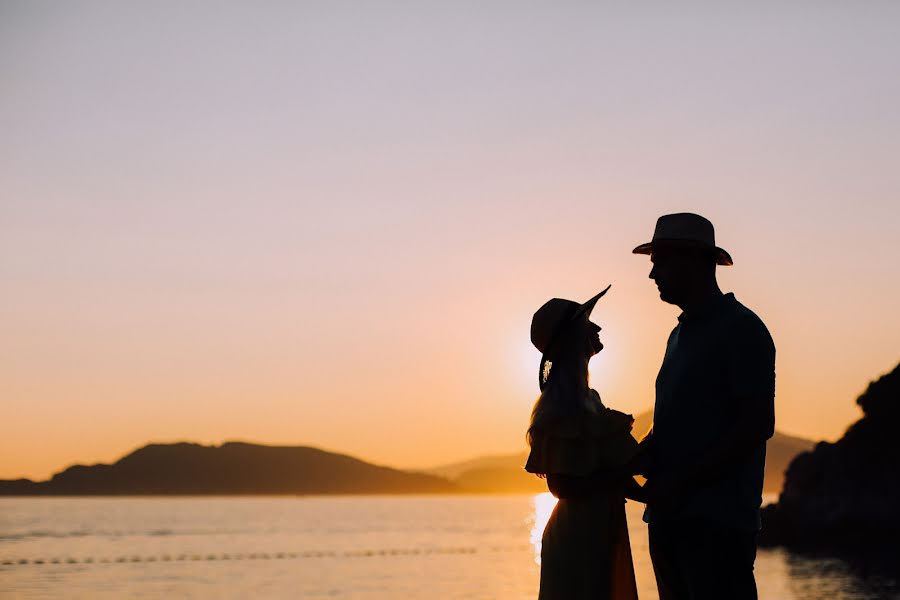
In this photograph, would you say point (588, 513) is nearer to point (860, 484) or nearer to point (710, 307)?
point (710, 307)

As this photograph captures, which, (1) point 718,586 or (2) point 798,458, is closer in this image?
(1) point 718,586

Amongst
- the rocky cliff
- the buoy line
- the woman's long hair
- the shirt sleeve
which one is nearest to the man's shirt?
the shirt sleeve

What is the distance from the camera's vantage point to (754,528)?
5.79m

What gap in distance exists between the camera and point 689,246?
6.12 metres

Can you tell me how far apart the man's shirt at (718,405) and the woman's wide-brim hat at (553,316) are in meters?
0.56

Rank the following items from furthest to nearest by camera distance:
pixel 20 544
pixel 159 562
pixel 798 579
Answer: pixel 20 544 → pixel 159 562 → pixel 798 579

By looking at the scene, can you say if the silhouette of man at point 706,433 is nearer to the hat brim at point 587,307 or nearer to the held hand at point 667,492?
the held hand at point 667,492

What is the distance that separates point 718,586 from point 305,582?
74.4 m

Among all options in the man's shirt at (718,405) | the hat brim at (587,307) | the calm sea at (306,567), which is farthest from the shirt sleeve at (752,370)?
the calm sea at (306,567)

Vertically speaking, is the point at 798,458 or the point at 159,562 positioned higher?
the point at 798,458

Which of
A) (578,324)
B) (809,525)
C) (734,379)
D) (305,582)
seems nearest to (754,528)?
(734,379)

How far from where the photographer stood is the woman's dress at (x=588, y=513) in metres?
5.91

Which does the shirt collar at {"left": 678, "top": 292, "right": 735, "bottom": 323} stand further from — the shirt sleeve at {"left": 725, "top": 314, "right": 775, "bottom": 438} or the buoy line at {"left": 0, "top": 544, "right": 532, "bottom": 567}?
the buoy line at {"left": 0, "top": 544, "right": 532, "bottom": 567}

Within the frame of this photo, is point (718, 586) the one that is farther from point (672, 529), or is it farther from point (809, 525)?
point (809, 525)
